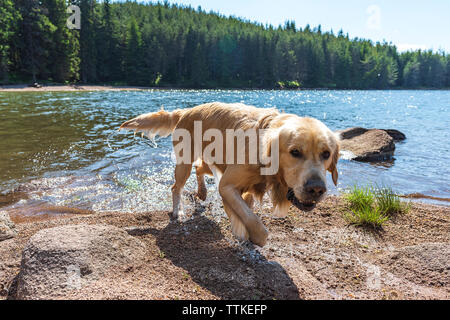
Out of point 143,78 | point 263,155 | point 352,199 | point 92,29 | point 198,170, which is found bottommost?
point 352,199

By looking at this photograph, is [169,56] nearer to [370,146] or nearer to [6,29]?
[6,29]

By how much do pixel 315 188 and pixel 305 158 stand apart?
1.23 feet

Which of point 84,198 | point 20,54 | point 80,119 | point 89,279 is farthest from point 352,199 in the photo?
point 20,54

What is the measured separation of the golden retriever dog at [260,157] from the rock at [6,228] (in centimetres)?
235

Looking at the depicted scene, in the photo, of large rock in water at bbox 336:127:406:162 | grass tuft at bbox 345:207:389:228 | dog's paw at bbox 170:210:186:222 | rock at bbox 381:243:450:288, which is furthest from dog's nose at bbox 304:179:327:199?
large rock in water at bbox 336:127:406:162

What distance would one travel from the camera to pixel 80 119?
59.1 ft

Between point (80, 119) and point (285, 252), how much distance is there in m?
17.2

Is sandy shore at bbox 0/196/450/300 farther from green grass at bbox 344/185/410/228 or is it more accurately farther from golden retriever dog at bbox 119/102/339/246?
golden retriever dog at bbox 119/102/339/246

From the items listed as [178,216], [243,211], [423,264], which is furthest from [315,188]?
[178,216]

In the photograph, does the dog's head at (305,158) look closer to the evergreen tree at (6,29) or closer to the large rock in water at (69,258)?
the large rock in water at (69,258)

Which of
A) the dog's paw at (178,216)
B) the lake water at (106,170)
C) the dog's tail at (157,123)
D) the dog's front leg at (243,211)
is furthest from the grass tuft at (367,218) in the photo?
the dog's tail at (157,123)

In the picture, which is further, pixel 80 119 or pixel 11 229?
pixel 80 119
